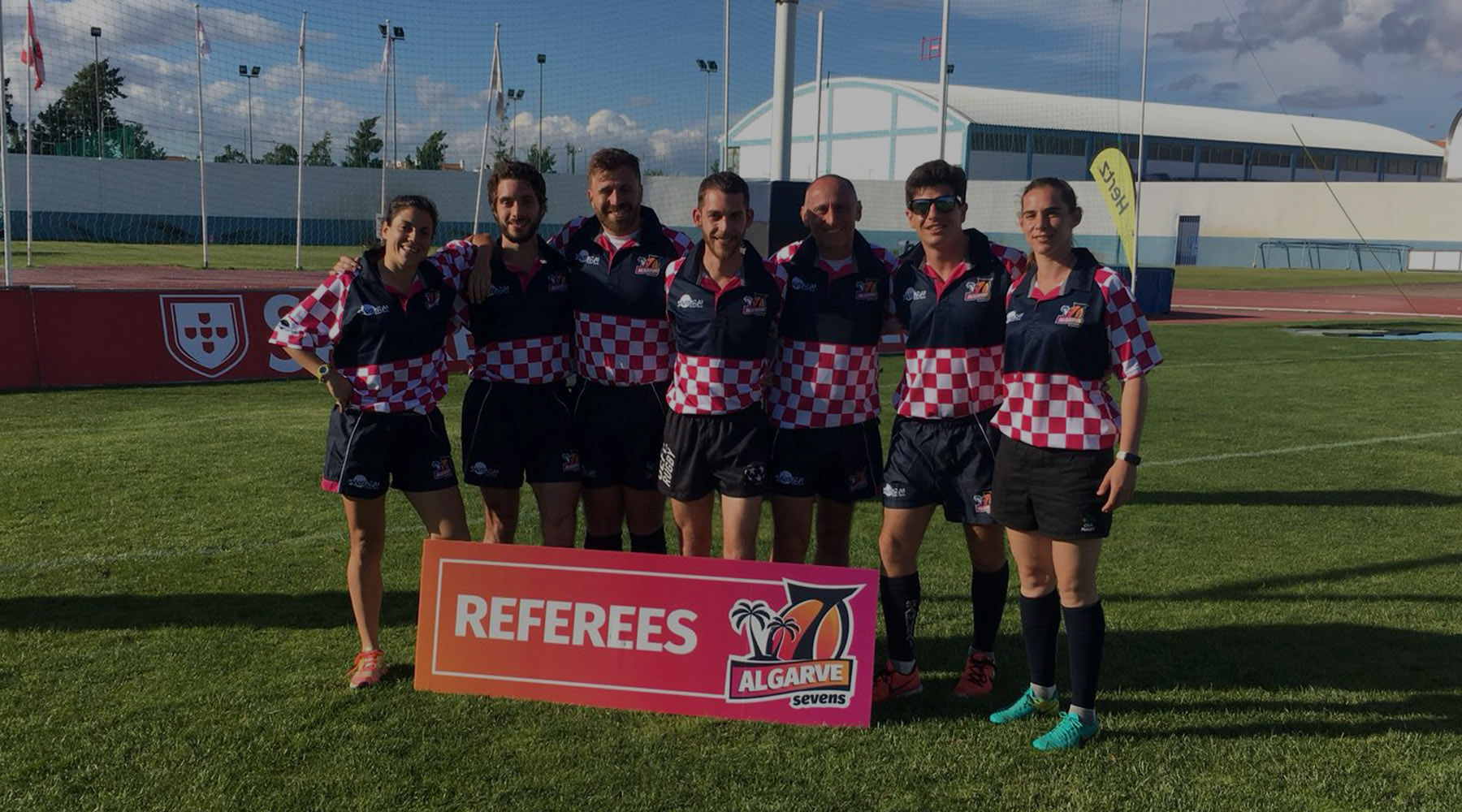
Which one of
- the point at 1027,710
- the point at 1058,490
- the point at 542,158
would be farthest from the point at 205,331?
the point at 542,158

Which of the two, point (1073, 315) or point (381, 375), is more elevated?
point (1073, 315)

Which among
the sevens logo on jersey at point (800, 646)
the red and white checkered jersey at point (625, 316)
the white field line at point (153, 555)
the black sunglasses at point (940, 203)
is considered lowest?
the white field line at point (153, 555)

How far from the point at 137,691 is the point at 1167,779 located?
3.72 metres

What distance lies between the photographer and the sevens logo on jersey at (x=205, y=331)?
11.7m

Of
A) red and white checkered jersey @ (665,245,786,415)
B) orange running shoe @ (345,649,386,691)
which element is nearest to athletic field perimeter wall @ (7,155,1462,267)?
orange running shoe @ (345,649,386,691)

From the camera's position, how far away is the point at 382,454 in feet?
13.5

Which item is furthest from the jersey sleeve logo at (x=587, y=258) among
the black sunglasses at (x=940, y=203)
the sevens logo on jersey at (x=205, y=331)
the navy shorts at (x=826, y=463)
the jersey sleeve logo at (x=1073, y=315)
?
the sevens logo on jersey at (x=205, y=331)

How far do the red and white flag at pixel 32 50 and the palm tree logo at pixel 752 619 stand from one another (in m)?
20.6

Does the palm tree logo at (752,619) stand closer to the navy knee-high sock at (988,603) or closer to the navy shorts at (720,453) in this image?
the navy shorts at (720,453)

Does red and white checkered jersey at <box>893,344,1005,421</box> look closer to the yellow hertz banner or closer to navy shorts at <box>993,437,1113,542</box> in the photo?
navy shorts at <box>993,437,1113,542</box>

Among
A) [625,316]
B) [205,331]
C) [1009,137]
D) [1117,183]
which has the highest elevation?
[1009,137]

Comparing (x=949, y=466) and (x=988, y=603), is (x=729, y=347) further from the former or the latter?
(x=988, y=603)

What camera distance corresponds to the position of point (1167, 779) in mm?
3490

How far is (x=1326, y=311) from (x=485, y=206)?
103ft
